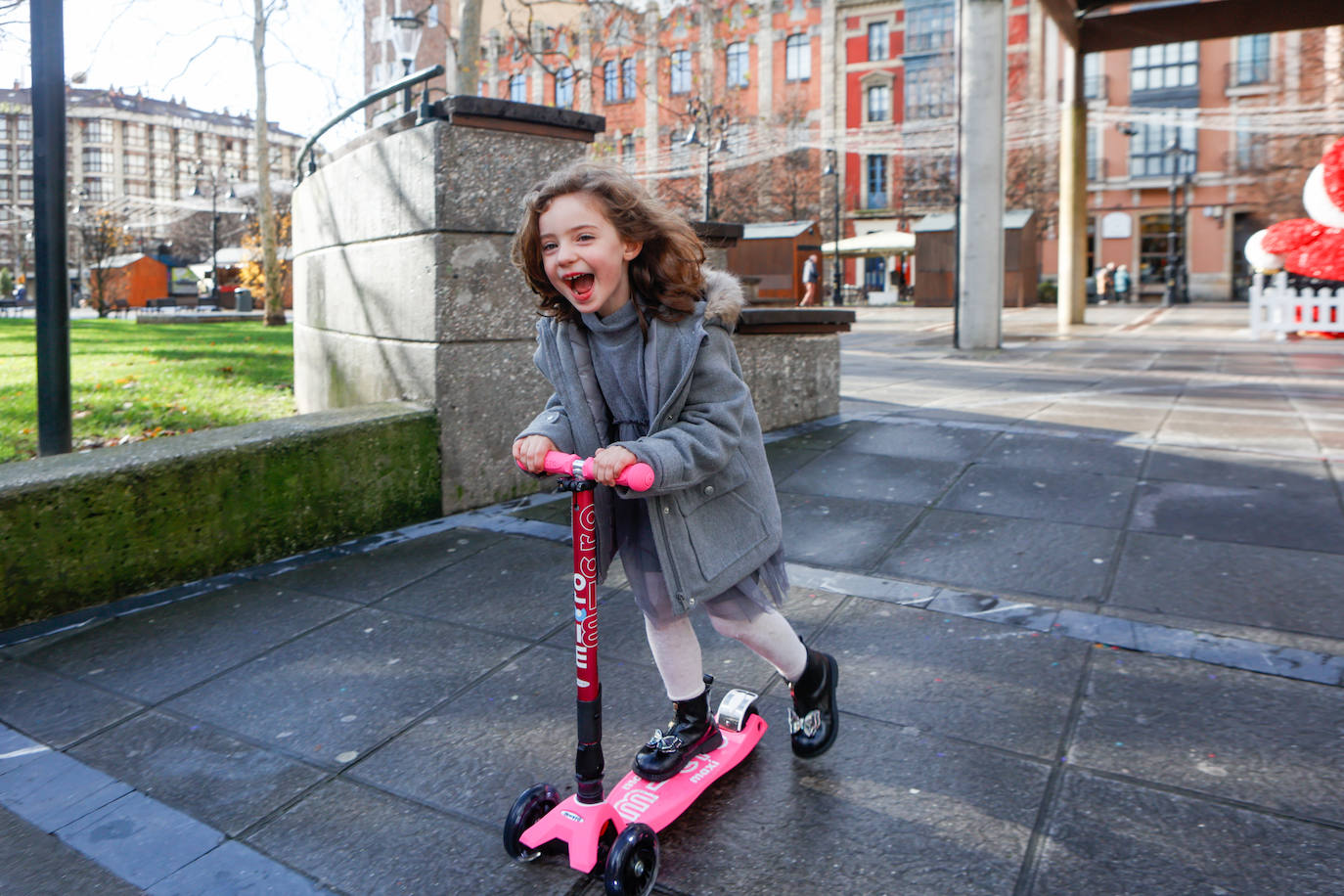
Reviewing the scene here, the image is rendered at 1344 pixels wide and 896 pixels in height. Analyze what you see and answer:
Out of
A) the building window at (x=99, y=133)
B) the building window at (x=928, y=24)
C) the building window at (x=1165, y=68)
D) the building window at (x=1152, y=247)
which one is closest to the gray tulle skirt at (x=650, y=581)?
the building window at (x=1152, y=247)

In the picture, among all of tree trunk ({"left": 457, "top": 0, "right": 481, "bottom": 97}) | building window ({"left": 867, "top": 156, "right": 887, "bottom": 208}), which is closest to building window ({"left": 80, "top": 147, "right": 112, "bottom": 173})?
building window ({"left": 867, "top": 156, "right": 887, "bottom": 208})

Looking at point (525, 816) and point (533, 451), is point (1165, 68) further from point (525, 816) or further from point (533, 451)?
point (525, 816)

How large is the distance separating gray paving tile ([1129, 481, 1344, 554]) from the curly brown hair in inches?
130

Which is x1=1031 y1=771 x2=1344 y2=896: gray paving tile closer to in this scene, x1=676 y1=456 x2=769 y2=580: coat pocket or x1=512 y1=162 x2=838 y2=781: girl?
x1=512 y1=162 x2=838 y2=781: girl

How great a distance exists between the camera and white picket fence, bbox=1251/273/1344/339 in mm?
14336

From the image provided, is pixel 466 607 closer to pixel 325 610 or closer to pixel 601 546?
pixel 325 610

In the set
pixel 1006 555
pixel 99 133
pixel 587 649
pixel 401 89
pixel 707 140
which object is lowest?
pixel 1006 555

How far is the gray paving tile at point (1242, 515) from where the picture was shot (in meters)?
4.50

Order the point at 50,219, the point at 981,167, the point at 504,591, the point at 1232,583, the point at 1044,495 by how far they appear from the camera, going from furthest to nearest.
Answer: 1. the point at 981,167
2. the point at 1044,495
3. the point at 50,219
4. the point at 504,591
5. the point at 1232,583

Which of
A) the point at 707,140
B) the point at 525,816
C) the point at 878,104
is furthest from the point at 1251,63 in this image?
the point at 525,816

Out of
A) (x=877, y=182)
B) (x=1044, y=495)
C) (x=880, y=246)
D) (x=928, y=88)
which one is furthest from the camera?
(x=877, y=182)

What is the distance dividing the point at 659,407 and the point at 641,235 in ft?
1.34

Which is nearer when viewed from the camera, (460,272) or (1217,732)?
(1217,732)

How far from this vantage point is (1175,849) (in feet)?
7.30
